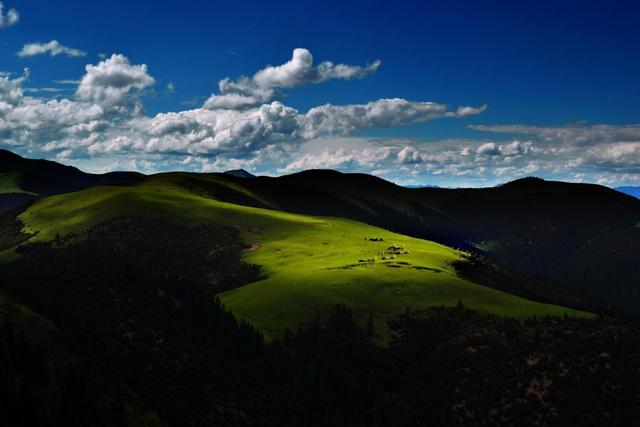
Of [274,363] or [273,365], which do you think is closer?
[273,365]

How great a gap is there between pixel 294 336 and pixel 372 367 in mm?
26662

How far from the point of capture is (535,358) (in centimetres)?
16738

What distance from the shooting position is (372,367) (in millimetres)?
180250

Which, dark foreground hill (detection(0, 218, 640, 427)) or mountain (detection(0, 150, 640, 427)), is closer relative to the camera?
dark foreground hill (detection(0, 218, 640, 427))

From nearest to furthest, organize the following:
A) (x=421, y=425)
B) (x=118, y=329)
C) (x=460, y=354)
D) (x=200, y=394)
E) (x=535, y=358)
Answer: (x=200, y=394) < (x=118, y=329) < (x=421, y=425) < (x=535, y=358) < (x=460, y=354)

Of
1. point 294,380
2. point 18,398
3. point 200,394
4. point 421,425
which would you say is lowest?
point 421,425

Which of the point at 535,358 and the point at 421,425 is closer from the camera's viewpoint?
the point at 421,425

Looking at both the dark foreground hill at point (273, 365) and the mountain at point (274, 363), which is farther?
the mountain at point (274, 363)

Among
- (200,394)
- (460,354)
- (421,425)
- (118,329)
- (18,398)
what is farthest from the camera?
(460,354)

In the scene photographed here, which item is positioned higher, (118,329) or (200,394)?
(118,329)

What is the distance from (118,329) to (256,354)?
47506 millimetres

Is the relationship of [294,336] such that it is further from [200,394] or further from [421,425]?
[200,394]

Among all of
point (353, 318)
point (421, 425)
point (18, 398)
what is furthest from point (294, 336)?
point (18, 398)

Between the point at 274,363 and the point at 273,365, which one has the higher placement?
the point at 274,363
